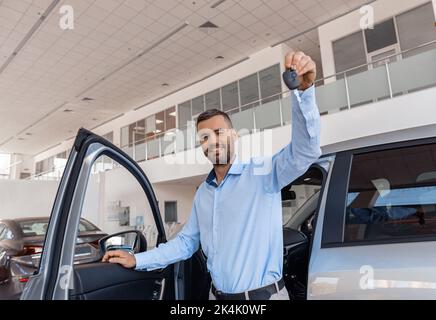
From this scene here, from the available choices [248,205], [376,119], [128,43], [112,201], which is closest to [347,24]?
[376,119]

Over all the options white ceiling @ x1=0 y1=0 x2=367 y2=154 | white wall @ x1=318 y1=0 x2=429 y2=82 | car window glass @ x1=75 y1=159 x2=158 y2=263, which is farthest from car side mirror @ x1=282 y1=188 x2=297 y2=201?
car window glass @ x1=75 y1=159 x2=158 y2=263

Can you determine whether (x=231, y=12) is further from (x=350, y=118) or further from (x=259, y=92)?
(x=350, y=118)

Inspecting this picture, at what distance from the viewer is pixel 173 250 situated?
1.29m

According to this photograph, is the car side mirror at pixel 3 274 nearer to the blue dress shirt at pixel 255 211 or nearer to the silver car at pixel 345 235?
the silver car at pixel 345 235

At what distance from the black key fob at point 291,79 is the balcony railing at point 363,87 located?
4.78 m

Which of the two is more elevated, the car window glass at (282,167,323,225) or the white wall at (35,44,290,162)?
the white wall at (35,44,290,162)

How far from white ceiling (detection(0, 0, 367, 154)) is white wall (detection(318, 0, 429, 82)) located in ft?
0.83

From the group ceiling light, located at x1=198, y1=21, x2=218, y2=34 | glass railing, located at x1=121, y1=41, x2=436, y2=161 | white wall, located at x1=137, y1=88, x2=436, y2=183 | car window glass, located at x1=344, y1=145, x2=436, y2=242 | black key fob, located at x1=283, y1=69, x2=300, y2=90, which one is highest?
ceiling light, located at x1=198, y1=21, x2=218, y2=34

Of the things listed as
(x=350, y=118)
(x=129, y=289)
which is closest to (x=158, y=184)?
(x=350, y=118)

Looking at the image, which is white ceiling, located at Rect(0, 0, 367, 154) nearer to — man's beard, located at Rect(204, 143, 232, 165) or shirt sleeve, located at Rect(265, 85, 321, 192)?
man's beard, located at Rect(204, 143, 232, 165)

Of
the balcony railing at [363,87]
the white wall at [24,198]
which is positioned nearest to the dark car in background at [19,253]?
the balcony railing at [363,87]

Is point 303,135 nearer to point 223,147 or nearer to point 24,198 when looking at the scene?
point 223,147

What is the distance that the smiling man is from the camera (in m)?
0.98

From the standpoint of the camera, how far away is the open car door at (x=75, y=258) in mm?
860
